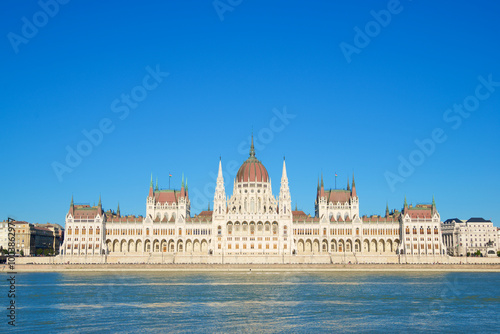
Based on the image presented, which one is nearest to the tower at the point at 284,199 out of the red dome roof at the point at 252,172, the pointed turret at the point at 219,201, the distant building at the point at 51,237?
the red dome roof at the point at 252,172

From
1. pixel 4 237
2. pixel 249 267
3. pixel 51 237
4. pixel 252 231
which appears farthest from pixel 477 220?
pixel 4 237

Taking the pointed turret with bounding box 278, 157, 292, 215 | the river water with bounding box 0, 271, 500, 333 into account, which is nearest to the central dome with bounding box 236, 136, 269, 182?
the pointed turret with bounding box 278, 157, 292, 215

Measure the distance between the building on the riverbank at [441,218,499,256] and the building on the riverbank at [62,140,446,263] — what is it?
4071 centimetres

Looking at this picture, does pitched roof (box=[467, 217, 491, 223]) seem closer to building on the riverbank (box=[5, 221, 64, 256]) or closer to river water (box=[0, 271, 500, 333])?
river water (box=[0, 271, 500, 333])

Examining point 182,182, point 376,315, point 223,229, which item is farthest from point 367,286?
point 182,182

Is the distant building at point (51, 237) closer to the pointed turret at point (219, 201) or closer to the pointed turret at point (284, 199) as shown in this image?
the pointed turret at point (219, 201)

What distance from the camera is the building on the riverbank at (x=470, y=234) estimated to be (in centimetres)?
18462

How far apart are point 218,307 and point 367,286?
1150 inches

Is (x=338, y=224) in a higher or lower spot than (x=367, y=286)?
higher

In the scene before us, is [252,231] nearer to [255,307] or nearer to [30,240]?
[30,240]

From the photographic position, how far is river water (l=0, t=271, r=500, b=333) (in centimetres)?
4825

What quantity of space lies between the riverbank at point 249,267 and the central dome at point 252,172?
103 ft

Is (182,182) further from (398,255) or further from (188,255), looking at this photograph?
(398,255)

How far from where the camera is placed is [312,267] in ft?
404
